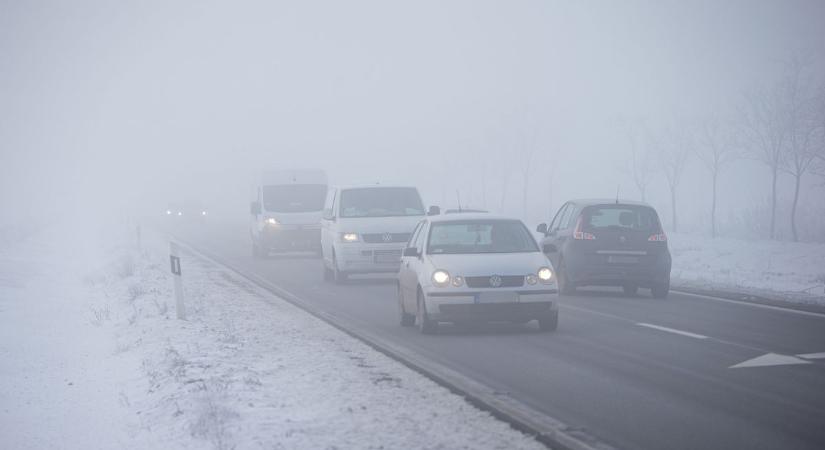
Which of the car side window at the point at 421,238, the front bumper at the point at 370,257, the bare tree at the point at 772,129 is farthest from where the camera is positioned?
the bare tree at the point at 772,129

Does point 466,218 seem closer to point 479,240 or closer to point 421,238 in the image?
point 479,240

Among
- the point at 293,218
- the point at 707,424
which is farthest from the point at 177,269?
the point at 293,218

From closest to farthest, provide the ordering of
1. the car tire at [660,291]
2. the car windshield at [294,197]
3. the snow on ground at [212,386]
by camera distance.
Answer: the snow on ground at [212,386] < the car tire at [660,291] < the car windshield at [294,197]

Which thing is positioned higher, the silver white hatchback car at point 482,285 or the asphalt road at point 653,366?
the silver white hatchback car at point 482,285

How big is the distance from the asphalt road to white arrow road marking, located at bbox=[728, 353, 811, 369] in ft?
0.25

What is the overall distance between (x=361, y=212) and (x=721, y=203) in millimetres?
80319

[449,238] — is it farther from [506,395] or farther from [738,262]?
[738,262]

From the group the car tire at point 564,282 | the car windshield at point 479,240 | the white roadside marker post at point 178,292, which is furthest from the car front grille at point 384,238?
the car windshield at point 479,240

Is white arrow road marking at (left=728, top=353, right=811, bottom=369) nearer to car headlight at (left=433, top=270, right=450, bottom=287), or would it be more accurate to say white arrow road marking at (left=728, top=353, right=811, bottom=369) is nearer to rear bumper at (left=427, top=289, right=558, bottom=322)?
rear bumper at (left=427, top=289, right=558, bottom=322)

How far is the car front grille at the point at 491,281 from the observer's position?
1309cm

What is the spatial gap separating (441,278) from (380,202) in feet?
33.5

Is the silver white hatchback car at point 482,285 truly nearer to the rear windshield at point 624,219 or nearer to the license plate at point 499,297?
the license plate at point 499,297

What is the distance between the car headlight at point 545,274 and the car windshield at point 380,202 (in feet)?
32.1

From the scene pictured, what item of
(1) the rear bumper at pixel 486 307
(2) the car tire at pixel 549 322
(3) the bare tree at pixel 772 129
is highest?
(3) the bare tree at pixel 772 129
